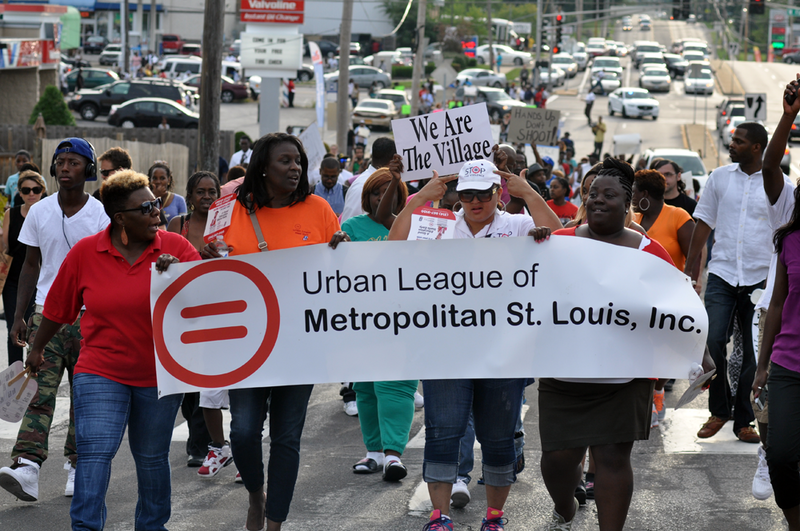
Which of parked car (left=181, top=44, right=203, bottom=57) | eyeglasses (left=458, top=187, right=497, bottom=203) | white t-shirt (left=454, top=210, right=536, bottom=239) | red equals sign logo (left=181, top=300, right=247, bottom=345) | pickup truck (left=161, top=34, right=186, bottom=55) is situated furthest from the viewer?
pickup truck (left=161, top=34, right=186, bottom=55)

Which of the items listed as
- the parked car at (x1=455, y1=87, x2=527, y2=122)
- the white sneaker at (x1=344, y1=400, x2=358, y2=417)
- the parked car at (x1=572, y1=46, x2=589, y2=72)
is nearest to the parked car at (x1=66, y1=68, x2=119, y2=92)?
the parked car at (x1=455, y1=87, x2=527, y2=122)

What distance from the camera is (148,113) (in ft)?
122

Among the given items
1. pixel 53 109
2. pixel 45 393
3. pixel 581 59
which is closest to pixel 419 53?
pixel 53 109

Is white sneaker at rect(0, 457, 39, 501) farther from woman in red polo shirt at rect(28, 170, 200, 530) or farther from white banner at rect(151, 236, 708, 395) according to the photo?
white banner at rect(151, 236, 708, 395)

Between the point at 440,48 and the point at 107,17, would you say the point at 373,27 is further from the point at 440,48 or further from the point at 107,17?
the point at 107,17

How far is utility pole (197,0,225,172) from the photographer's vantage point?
15.1 m

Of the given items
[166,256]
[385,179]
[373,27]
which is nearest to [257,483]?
[166,256]

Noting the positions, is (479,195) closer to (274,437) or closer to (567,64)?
(274,437)

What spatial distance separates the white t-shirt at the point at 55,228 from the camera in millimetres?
5777

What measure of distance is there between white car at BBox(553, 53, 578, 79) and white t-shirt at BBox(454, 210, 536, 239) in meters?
63.2

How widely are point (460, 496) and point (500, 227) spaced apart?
161 cm

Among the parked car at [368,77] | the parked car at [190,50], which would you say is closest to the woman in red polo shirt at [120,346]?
the parked car at [368,77]

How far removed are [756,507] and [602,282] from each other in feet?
6.08

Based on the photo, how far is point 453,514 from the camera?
5.63 m
